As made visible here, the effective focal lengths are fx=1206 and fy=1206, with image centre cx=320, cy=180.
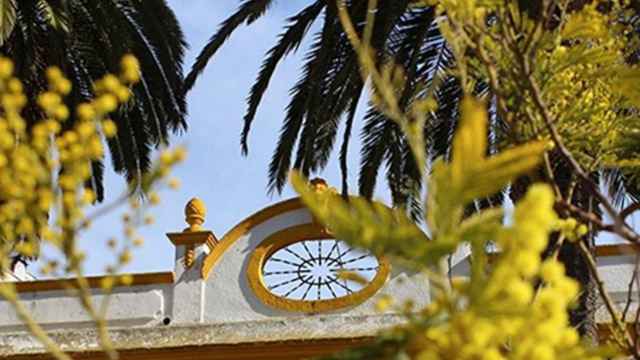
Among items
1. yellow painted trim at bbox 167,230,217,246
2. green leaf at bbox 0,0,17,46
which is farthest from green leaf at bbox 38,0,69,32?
yellow painted trim at bbox 167,230,217,246

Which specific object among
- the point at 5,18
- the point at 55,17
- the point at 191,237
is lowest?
the point at 191,237

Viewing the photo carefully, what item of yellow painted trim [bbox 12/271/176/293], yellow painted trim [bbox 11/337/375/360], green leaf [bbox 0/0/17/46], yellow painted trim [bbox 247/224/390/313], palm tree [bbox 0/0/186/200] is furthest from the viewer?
yellow painted trim [bbox 12/271/176/293]

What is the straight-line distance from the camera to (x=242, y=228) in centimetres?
1089

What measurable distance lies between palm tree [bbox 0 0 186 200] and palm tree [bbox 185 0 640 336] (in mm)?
1276

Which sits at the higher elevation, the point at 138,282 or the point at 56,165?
the point at 138,282

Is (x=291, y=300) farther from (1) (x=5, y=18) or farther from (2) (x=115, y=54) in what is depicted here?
(1) (x=5, y=18)

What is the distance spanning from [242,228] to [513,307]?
360 inches

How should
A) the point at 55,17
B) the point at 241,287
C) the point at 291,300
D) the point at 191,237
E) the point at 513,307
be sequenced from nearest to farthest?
the point at 513,307 < the point at 55,17 < the point at 291,300 < the point at 241,287 < the point at 191,237

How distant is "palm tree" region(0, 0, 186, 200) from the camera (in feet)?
31.7

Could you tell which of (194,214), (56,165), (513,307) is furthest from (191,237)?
(513,307)

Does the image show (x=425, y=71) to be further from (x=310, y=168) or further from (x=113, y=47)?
(x=113, y=47)

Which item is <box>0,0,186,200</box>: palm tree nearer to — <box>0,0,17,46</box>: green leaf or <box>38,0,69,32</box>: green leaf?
<box>38,0,69,32</box>: green leaf

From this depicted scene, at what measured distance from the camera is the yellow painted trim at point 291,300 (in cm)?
1027

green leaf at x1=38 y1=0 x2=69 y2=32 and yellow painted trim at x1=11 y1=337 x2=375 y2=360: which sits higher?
green leaf at x1=38 y1=0 x2=69 y2=32
